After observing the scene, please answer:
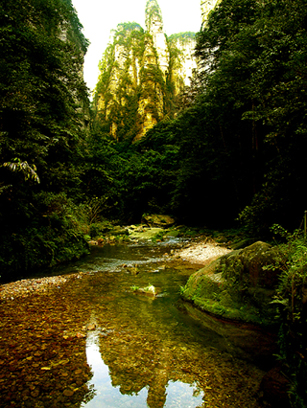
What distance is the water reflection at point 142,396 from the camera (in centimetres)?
234

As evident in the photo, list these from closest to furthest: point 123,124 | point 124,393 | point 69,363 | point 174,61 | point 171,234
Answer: point 124,393, point 69,363, point 171,234, point 123,124, point 174,61

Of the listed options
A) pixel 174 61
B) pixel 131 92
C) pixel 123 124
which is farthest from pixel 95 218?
pixel 174 61

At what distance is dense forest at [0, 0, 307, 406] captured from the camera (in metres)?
6.98

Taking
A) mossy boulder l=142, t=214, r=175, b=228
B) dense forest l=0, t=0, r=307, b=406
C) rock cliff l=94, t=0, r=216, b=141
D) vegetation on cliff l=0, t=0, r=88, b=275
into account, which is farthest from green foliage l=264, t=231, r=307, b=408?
rock cliff l=94, t=0, r=216, b=141

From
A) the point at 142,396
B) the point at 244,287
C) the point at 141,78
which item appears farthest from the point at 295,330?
the point at 141,78

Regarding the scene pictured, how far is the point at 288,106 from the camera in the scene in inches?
263

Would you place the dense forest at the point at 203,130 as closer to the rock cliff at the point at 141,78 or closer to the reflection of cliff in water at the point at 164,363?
the reflection of cliff in water at the point at 164,363

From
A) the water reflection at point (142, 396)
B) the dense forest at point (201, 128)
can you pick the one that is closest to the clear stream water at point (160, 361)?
the water reflection at point (142, 396)

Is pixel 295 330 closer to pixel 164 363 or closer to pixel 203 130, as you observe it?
pixel 164 363

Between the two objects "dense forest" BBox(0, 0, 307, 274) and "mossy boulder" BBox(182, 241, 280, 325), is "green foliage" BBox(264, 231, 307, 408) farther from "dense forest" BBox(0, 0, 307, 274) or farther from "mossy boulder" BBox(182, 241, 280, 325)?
"dense forest" BBox(0, 0, 307, 274)

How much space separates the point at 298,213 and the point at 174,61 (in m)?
78.2

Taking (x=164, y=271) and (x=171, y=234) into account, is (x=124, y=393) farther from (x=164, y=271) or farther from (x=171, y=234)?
(x=171, y=234)

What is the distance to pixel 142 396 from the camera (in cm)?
243

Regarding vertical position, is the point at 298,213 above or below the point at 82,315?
above
